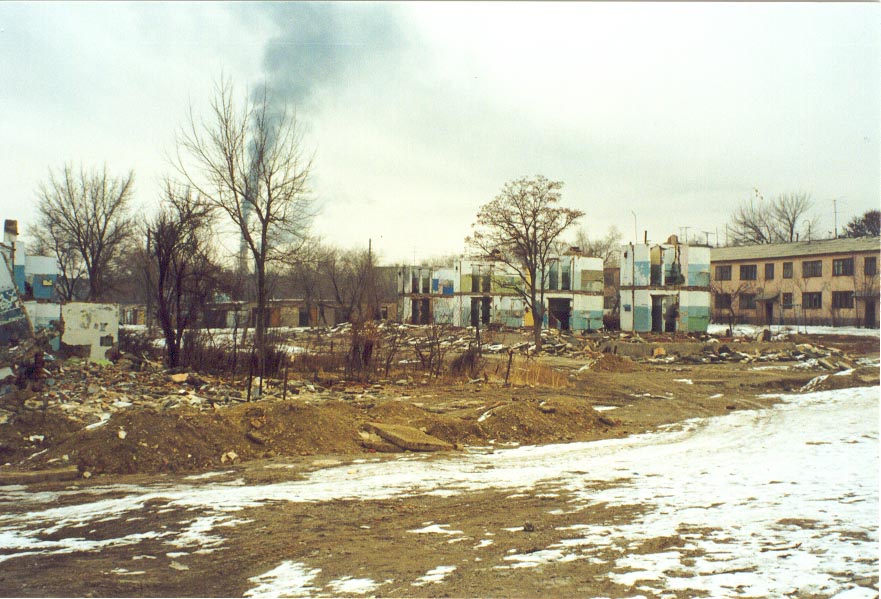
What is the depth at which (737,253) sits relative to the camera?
58.3 metres

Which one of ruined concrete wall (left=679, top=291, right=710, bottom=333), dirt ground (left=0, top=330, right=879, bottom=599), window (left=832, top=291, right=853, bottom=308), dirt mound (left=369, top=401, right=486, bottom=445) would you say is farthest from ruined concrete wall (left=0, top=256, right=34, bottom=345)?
window (left=832, top=291, right=853, bottom=308)

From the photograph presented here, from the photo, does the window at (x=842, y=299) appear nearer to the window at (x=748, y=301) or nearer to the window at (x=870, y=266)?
the window at (x=870, y=266)

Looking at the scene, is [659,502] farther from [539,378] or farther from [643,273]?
[643,273]

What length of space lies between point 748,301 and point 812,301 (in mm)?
5228

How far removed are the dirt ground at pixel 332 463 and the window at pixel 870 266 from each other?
3623 centimetres

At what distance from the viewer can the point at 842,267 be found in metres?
49.3

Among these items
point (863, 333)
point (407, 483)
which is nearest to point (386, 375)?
point (407, 483)

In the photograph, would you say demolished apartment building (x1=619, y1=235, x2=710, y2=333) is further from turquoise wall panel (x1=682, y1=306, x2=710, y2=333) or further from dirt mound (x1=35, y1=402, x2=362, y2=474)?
dirt mound (x1=35, y1=402, x2=362, y2=474)

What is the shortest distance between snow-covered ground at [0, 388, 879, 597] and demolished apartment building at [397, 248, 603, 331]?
3407cm

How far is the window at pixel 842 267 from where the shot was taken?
160 ft

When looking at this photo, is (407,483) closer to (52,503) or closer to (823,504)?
(52,503)

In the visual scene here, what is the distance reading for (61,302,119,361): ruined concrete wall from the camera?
19266mm

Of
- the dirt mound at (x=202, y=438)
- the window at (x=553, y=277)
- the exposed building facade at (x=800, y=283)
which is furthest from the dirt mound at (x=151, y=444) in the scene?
the exposed building facade at (x=800, y=283)

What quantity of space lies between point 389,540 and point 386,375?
43.8 feet
